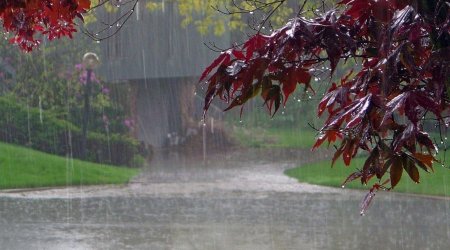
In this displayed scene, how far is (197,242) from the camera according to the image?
8.78 meters

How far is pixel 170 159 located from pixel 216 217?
9.38 metres

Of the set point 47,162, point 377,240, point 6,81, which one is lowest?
point 377,240

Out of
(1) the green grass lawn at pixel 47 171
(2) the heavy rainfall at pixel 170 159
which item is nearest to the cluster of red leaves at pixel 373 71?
(2) the heavy rainfall at pixel 170 159

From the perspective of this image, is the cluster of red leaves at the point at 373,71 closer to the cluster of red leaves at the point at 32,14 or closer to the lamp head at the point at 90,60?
the cluster of red leaves at the point at 32,14

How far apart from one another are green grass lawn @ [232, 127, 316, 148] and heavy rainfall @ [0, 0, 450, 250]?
77mm

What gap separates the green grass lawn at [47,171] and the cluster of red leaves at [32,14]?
10.1m

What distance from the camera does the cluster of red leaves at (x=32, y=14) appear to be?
352cm

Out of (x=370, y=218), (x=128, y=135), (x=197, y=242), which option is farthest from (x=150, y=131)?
(x=197, y=242)

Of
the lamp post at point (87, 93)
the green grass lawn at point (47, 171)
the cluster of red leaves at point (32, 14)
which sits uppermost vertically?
the lamp post at point (87, 93)

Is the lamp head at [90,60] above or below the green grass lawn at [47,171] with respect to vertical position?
above

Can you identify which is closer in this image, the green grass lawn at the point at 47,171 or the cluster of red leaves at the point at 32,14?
the cluster of red leaves at the point at 32,14

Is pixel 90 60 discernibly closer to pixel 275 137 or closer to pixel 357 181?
pixel 357 181

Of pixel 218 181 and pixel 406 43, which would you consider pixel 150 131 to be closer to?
pixel 218 181

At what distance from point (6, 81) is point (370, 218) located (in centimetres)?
1228
